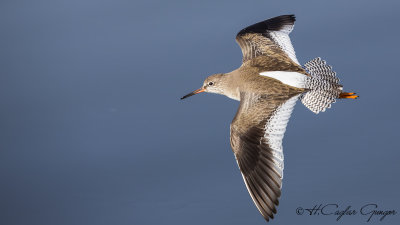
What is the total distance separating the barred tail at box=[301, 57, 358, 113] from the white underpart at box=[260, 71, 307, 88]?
6 cm

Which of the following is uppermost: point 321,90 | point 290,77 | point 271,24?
point 271,24

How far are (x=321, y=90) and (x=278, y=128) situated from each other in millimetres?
731

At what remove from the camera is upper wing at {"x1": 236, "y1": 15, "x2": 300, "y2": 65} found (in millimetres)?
6316

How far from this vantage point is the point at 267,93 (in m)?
5.71

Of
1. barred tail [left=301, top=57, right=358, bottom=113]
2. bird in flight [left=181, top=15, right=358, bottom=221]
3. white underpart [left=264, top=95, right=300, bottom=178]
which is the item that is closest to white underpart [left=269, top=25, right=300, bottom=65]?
bird in flight [left=181, top=15, right=358, bottom=221]

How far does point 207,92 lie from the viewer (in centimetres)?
660

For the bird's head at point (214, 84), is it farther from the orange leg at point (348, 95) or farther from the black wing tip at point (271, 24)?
the orange leg at point (348, 95)

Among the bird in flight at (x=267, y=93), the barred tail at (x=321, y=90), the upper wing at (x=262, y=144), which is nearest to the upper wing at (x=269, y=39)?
the bird in flight at (x=267, y=93)

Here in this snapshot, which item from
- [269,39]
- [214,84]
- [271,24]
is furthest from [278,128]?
[271,24]

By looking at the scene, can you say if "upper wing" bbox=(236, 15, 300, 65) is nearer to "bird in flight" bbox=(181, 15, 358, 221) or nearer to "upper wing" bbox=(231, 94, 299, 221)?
"bird in flight" bbox=(181, 15, 358, 221)

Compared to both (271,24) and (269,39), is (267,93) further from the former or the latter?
(271,24)

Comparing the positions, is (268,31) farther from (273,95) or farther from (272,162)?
(272,162)

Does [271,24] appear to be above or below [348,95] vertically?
above

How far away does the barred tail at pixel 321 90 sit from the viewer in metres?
5.89
